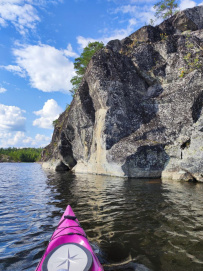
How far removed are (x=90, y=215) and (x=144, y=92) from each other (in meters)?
16.4

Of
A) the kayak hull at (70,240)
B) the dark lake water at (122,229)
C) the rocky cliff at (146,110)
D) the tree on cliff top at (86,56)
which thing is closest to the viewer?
the kayak hull at (70,240)

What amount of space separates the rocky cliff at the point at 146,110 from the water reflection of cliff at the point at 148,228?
711 centimetres

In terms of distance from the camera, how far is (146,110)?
18.8 metres

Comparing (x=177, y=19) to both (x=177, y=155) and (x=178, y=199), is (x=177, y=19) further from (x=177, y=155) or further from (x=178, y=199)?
(x=178, y=199)

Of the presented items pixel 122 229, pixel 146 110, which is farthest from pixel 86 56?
pixel 122 229

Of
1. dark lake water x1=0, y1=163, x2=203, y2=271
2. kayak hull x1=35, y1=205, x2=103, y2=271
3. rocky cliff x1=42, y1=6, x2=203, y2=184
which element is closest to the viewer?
kayak hull x1=35, y1=205, x2=103, y2=271

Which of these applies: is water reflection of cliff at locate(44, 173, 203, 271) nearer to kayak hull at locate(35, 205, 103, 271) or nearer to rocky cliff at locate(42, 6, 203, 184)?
kayak hull at locate(35, 205, 103, 271)

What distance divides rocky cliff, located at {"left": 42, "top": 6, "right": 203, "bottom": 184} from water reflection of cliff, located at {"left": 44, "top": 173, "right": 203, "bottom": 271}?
23.3ft

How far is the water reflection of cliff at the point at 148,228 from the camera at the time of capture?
3.76 metres

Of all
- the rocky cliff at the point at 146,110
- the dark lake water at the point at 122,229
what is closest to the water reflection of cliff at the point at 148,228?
the dark lake water at the point at 122,229

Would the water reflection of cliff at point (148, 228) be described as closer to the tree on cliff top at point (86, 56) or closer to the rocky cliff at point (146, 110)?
the rocky cliff at point (146, 110)

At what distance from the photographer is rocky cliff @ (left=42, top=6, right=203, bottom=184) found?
51.2 ft

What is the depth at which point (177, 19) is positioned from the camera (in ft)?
85.7

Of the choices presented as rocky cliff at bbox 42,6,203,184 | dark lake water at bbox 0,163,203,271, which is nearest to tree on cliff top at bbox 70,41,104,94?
rocky cliff at bbox 42,6,203,184
